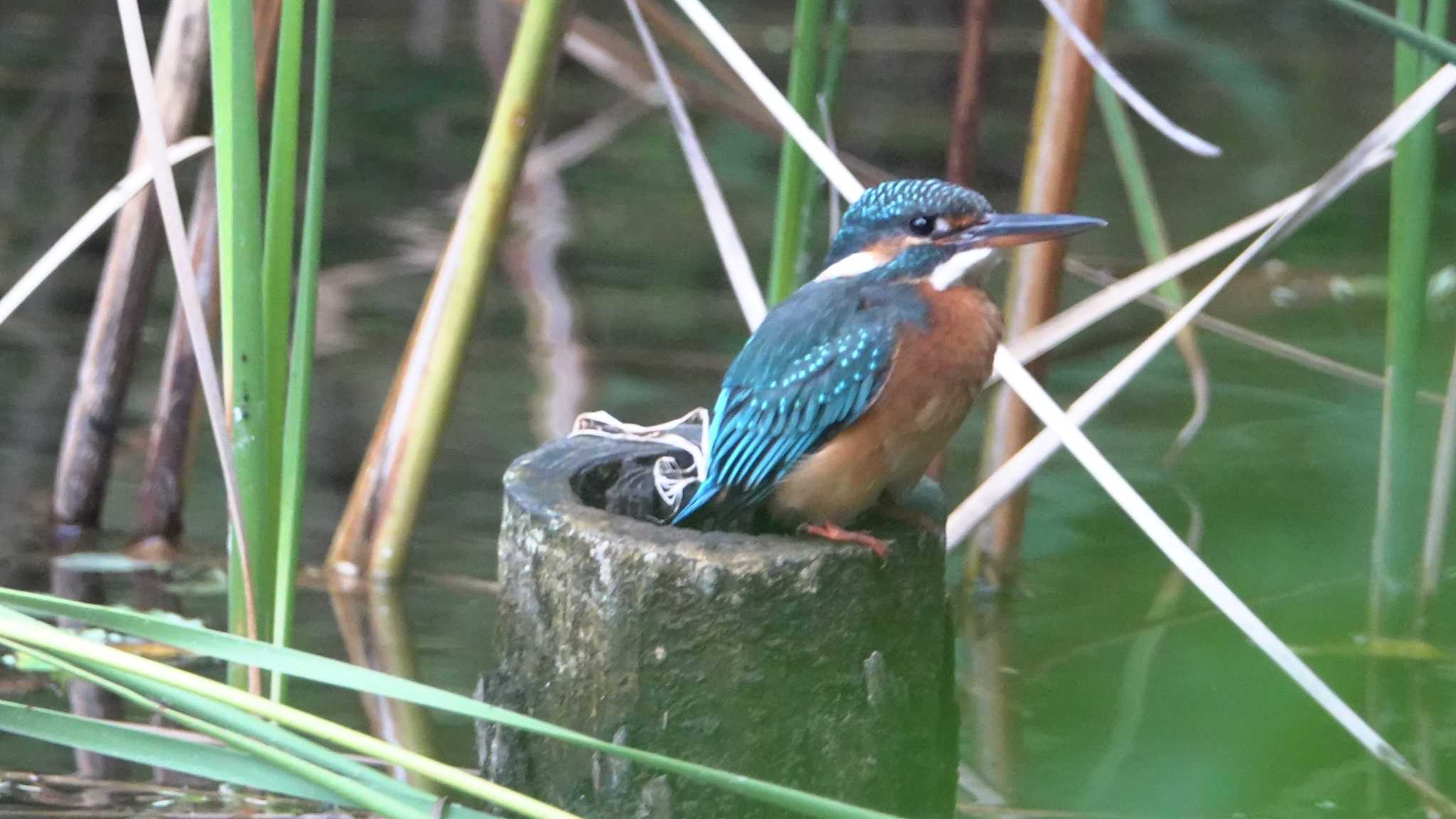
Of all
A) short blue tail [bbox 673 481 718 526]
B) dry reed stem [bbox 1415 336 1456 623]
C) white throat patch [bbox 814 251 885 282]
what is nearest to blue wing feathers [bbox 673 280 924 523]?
short blue tail [bbox 673 481 718 526]

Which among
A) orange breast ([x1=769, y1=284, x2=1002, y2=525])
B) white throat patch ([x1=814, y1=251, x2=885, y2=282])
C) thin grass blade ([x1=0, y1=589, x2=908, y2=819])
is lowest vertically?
thin grass blade ([x1=0, y1=589, x2=908, y2=819])

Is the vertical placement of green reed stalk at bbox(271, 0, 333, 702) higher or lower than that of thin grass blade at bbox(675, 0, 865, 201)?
lower

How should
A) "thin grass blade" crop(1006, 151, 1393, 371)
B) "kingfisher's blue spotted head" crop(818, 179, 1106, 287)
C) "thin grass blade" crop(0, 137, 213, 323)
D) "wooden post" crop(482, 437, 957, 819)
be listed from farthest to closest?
"thin grass blade" crop(1006, 151, 1393, 371), "thin grass blade" crop(0, 137, 213, 323), "kingfisher's blue spotted head" crop(818, 179, 1106, 287), "wooden post" crop(482, 437, 957, 819)

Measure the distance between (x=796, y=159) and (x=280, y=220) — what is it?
2.33ft

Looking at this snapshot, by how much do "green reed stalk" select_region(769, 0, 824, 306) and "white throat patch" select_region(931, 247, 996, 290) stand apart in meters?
0.36

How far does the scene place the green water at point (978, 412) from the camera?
635 millimetres

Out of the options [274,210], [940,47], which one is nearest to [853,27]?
[940,47]

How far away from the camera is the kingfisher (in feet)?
5.74

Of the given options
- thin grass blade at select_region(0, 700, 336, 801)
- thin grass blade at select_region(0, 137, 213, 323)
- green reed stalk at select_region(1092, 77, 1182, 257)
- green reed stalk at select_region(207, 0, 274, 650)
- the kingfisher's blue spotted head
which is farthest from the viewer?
green reed stalk at select_region(1092, 77, 1182, 257)

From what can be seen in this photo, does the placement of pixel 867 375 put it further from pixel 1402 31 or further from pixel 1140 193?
pixel 1140 193

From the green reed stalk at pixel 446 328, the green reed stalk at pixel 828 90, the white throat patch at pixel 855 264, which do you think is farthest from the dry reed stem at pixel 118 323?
the white throat patch at pixel 855 264

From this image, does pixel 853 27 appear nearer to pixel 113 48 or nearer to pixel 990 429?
pixel 113 48

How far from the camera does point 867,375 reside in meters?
1.75

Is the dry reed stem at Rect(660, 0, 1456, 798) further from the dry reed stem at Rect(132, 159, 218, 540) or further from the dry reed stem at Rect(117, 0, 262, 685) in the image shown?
the dry reed stem at Rect(132, 159, 218, 540)
